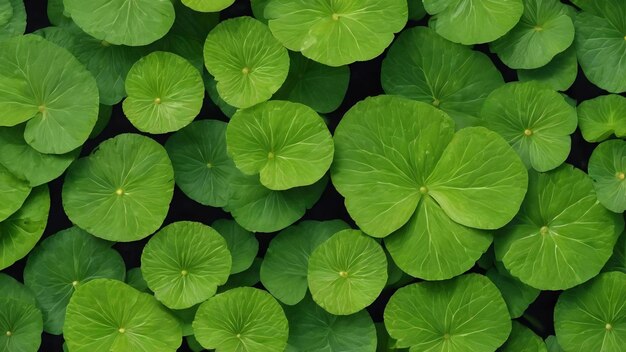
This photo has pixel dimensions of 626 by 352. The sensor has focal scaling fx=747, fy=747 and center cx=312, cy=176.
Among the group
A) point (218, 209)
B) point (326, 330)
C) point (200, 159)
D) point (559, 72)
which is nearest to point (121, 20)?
point (200, 159)

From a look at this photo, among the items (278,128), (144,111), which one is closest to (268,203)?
(278,128)

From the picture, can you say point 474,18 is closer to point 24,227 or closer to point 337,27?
point 337,27

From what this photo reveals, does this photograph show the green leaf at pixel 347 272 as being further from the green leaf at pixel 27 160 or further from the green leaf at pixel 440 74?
the green leaf at pixel 27 160

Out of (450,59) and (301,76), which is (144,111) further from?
(450,59)

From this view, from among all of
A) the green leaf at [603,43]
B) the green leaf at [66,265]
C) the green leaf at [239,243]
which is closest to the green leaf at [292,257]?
the green leaf at [239,243]

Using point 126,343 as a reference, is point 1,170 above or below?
above
